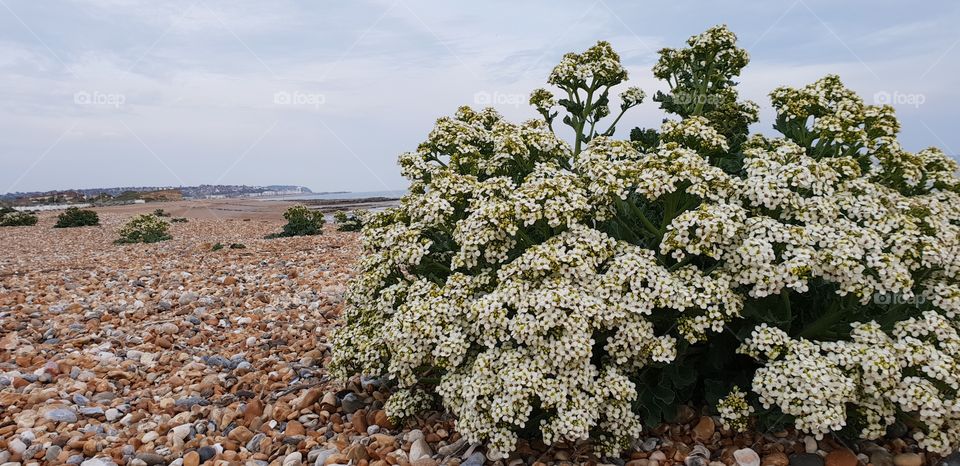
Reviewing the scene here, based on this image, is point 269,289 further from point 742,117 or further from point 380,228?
point 742,117

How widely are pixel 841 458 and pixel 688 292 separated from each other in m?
1.88

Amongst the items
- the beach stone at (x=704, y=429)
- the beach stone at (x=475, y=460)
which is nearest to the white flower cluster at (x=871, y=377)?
the beach stone at (x=704, y=429)

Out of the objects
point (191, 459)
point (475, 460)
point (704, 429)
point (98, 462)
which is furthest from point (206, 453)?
point (704, 429)

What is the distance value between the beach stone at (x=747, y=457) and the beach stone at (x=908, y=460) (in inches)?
41.3

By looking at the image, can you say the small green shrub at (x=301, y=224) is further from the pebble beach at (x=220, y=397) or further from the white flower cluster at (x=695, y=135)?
the white flower cluster at (x=695, y=135)

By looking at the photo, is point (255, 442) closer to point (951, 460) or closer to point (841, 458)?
point (841, 458)

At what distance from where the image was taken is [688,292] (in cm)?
410

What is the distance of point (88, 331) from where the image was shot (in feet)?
27.8

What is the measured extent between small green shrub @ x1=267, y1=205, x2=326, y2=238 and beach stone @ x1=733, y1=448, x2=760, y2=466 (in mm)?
19573

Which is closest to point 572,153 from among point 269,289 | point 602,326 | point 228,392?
point 602,326

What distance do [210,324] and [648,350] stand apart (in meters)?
6.85

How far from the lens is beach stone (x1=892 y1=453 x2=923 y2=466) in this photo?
4469 mm

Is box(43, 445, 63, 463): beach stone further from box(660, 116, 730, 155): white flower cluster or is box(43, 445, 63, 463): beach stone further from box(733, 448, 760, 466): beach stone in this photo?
box(660, 116, 730, 155): white flower cluster

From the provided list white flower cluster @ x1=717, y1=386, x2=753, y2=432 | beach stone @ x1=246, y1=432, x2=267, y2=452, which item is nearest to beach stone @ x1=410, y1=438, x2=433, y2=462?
beach stone @ x1=246, y1=432, x2=267, y2=452
